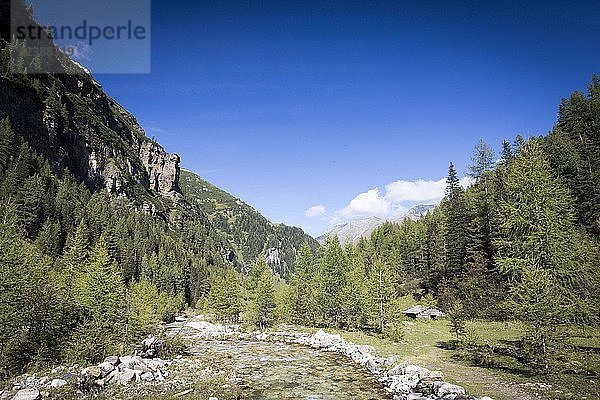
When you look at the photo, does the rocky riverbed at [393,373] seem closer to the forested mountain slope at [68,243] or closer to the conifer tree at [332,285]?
the conifer tree at [332,285]

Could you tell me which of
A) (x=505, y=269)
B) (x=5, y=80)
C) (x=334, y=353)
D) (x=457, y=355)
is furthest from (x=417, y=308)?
(x=5, y=80)

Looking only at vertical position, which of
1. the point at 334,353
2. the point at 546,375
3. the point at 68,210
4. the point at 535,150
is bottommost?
the point at 334,353

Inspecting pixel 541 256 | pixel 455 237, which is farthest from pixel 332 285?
pixel 541 256

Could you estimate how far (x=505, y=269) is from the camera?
2531cm

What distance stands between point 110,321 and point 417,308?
48023 mm

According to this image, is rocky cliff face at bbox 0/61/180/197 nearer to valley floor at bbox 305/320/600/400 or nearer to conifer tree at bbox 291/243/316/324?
conifer tree at bbox 291/243/316/324

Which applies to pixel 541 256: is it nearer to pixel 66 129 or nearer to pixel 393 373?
pixel 393 373

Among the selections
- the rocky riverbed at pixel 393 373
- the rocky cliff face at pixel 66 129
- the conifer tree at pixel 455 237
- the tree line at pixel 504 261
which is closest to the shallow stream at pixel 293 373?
the rocky riverbed at pixel 393 373

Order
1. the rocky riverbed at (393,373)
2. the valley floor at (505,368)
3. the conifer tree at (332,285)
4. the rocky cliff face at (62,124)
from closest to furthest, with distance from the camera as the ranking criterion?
1. the valley floor at (505,368)
2. the rocky riverbed at (393,373)
3. the conifer tree at (332,285)
4. the rocky cliff face at (62,124)

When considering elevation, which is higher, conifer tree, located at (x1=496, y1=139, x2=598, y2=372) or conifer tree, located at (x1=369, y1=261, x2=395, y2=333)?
conifer tree, located at (x1=496, y1=139, x2=598, y2=372)

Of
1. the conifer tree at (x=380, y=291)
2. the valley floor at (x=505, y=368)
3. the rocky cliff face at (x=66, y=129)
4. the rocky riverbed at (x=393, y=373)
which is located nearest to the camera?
the valley floor at (x=505, y=368)

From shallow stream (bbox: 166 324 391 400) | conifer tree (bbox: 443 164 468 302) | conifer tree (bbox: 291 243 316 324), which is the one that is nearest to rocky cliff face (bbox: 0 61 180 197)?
conifer tree (bbox: 291 243 316 324)

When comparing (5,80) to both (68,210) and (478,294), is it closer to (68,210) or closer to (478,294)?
(68,210)

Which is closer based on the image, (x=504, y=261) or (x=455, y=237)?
(x=504, y=261)
